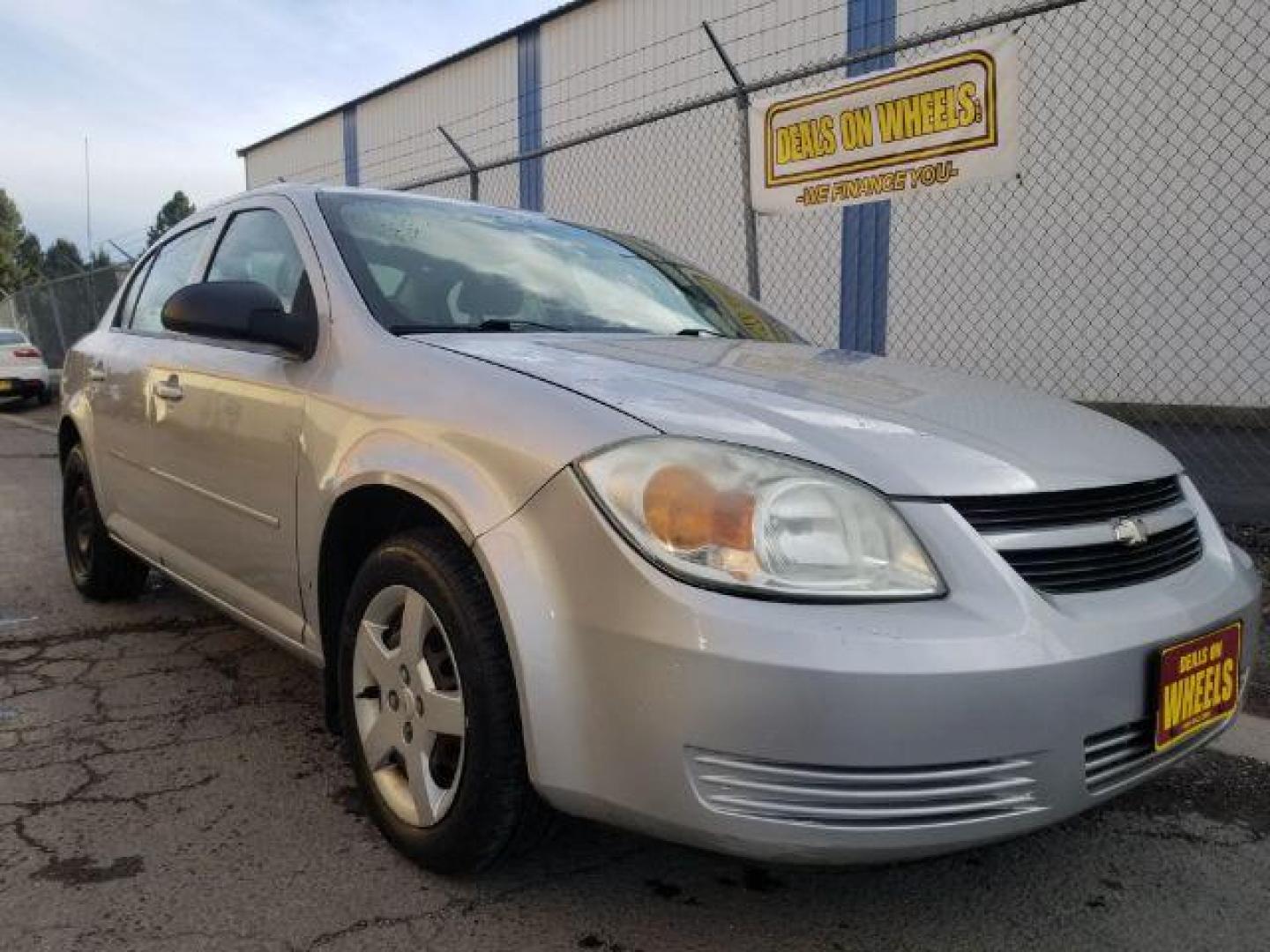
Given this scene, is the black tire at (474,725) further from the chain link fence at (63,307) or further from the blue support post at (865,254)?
the chain link fence at (63,307)

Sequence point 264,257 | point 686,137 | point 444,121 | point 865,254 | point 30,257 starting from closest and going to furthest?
point 264,257, point 865,254, point 686,137, point 444,121, point 30,257

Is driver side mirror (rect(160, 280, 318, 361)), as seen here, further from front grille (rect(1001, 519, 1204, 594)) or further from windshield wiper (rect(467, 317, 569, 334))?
front grille (rect(1001, 519, 1204, 594))

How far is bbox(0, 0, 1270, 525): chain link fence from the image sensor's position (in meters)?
8.75

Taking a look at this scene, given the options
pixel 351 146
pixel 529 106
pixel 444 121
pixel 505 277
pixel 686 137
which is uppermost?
pixel 351 146

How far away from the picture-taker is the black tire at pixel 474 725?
186 centimetres

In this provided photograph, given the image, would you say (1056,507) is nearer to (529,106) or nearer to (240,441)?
(240,441)

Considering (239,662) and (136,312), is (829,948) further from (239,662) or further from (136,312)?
(136,312)

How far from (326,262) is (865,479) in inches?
60.7

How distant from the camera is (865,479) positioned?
1.75 m

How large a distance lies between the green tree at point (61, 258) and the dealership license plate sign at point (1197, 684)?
9237cm

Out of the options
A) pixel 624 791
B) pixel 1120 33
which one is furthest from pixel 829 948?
pixel 1120 33

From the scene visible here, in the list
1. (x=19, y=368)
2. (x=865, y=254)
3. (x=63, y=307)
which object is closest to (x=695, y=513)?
(x=865, y=254)

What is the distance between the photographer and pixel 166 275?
12.7 feet

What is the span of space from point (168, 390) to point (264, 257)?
1.78 feet
